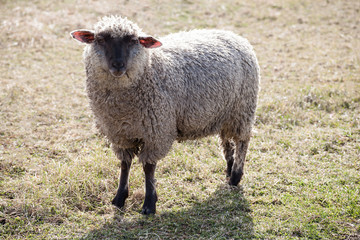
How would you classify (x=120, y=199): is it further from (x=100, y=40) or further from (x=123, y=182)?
(x=100, y=40)

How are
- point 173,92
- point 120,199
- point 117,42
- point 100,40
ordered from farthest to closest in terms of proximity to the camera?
point 120,199, point 173,92, point 100,40, point 117,42

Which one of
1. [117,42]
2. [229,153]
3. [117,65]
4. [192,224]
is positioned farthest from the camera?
[229,153]

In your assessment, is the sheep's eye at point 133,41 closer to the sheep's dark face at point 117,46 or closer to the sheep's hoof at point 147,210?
the sheep's dark face at point 117,46

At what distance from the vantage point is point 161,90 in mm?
4277

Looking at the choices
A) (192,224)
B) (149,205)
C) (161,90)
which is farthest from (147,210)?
(161,90)

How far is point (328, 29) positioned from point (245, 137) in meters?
8.48

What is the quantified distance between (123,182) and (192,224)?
3.34ft

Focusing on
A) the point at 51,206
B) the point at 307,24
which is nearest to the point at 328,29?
the point at 307,24

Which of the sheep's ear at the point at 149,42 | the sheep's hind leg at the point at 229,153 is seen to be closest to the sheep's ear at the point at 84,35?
the sheep's ear at the point at 149,42

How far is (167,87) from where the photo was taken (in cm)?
435

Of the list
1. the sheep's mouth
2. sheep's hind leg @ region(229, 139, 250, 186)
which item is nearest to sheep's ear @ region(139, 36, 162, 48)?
the sheep's mouth

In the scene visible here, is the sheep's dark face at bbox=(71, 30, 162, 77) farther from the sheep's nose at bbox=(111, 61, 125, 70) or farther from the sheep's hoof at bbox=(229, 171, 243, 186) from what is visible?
the sheep's hoof at bbox=(229, 171, 243, 186)

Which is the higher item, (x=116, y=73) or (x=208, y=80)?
(x=116, y=73)

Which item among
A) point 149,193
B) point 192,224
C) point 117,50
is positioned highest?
point 117,50
